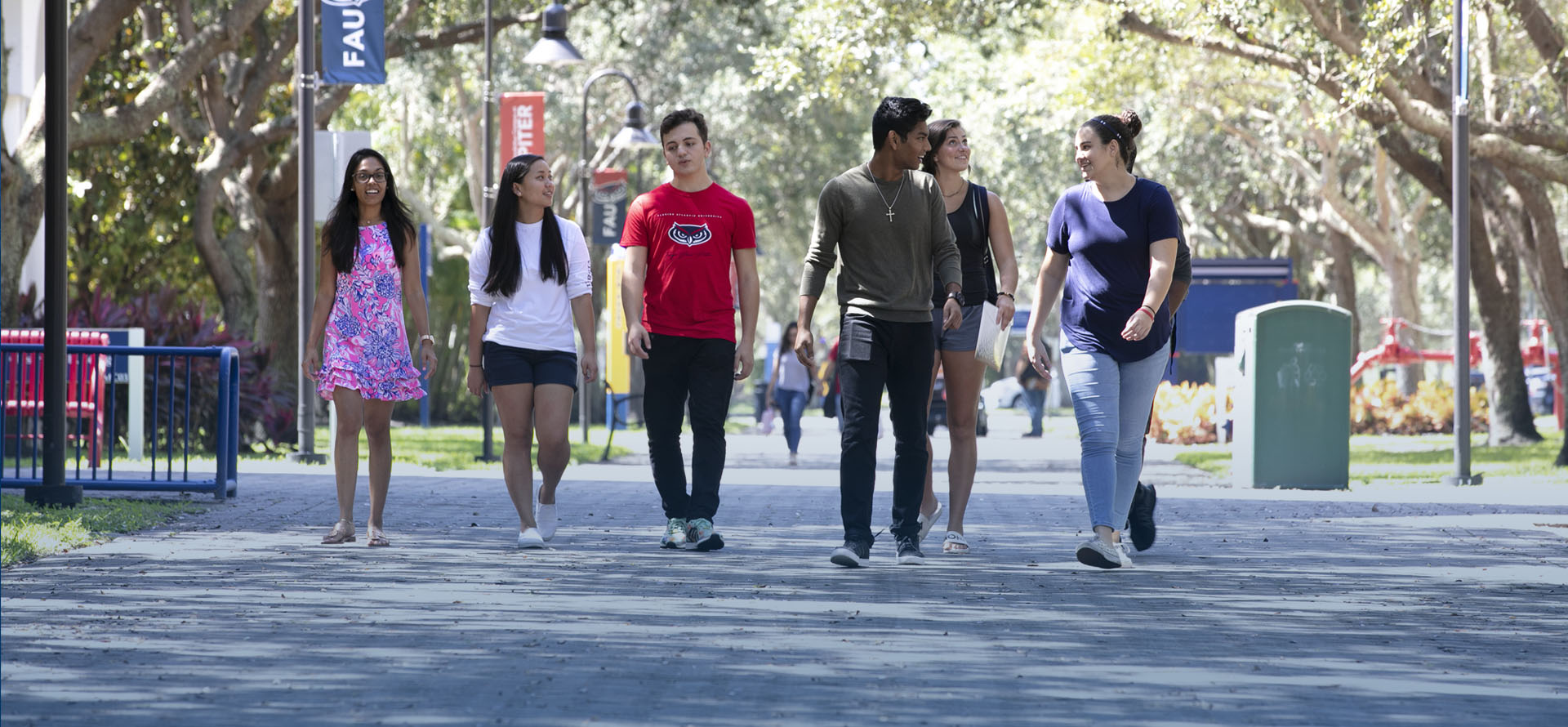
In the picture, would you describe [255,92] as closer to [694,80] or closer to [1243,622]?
[694,80]

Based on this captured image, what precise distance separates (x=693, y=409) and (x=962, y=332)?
3.96ft

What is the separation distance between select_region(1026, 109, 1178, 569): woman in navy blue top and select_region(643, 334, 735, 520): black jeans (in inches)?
54.3

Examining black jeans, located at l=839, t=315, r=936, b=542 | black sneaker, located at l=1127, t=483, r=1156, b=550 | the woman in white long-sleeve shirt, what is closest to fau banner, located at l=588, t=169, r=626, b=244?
the woman in white long-sleeve shirt

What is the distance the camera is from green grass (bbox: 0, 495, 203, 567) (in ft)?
25.6

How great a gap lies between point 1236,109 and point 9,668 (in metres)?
27.3

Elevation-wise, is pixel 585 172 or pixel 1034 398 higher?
pixel 585 172

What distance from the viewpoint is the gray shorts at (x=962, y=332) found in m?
8.02

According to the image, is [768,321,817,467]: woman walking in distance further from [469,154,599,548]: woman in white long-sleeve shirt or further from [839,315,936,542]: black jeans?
[839,315,936,542]: black jeans

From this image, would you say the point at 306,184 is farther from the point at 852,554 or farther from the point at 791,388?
the point at 852,554

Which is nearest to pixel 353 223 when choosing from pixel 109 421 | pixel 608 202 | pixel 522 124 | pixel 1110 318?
pixel 1110 318

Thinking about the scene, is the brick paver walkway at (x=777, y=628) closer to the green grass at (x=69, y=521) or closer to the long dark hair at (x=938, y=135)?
the green grass at (x=69, y=521)

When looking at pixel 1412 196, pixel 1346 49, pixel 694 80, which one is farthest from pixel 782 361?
pixel 1412 196

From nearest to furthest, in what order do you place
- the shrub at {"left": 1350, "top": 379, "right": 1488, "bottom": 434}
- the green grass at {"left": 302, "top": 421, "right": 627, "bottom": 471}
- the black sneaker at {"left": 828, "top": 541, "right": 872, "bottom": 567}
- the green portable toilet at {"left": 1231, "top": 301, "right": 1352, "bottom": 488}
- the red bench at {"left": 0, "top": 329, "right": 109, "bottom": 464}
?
the black sneaker at {"left": 828, "top": 541, "right": 872, "bottom": 567}, the green portable toilet at {"left": 1231, "top": 301, "right": 1352, "bottom": 488}, the red bench at {"left": 0, "top": 329, "right": 109, "bottom": 464}, the green grass at {"left": 302, "top": 421, "right": 627, "bottom": 471}, the shrub at {"left": 1350, "top": 379, "right": 1488, "bottom": 434}

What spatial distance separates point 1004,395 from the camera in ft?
172
